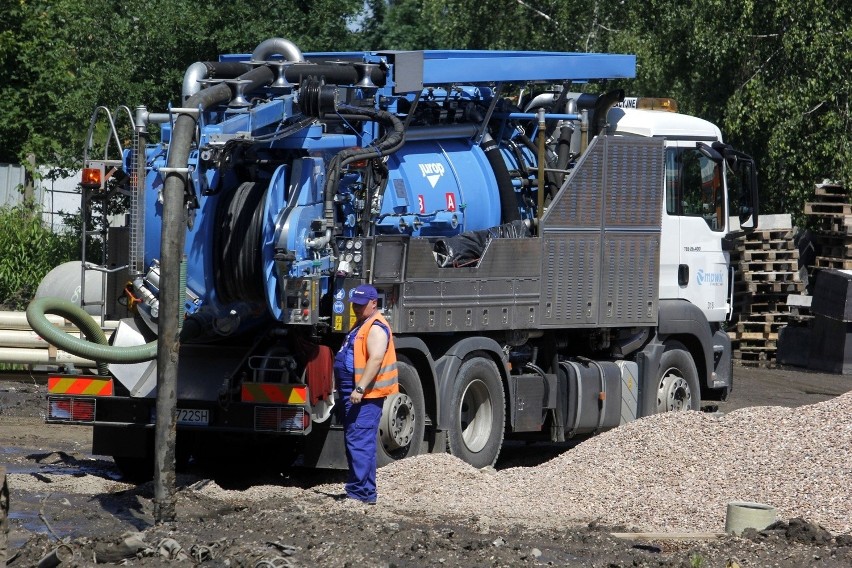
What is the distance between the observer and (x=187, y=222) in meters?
10.1

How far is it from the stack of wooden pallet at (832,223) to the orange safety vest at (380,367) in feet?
47.3

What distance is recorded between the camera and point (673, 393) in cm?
1438

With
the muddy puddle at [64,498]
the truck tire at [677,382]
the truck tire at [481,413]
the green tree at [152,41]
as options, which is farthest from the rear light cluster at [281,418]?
the green tree at [152,41]

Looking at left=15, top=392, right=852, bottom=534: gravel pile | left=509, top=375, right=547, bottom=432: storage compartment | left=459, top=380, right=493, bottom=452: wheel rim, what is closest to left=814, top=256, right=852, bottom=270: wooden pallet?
left=509, top=375, right=547, bottom=432: storage compartment

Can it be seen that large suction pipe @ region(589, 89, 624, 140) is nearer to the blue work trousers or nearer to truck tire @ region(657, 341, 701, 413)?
truck tire @ region(657, 341, 701, 413)

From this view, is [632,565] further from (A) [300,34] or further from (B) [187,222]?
(A) [300,34]

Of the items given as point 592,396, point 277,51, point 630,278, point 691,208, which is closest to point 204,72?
point 277,51

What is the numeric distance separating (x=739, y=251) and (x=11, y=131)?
13.7m

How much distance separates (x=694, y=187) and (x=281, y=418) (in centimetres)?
604

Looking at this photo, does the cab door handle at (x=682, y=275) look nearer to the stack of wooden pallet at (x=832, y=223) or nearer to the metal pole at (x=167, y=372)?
the metal pole at (x=167, y=372)

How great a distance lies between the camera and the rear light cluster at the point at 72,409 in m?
10.9

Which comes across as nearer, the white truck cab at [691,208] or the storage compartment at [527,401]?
the storage compartment at [527,401]

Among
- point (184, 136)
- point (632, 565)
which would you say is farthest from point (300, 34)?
point (632, 565)

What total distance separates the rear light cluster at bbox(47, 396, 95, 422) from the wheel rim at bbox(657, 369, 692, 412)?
5950mm
